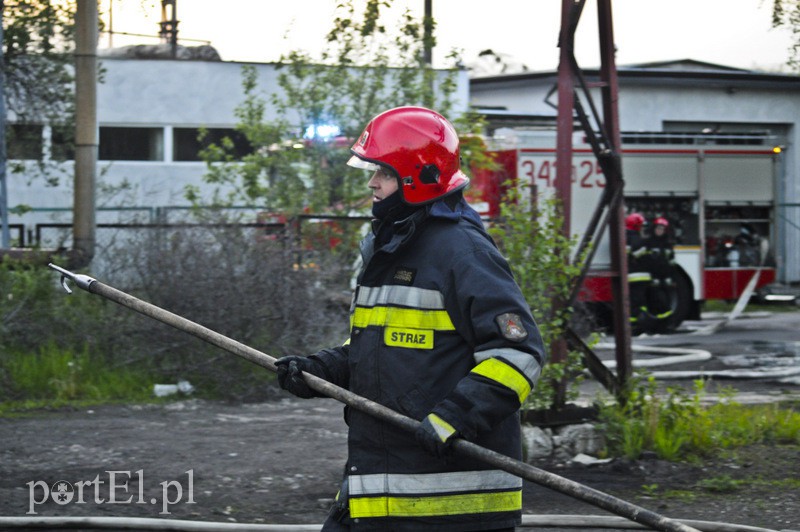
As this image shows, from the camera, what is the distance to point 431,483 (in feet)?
10.5

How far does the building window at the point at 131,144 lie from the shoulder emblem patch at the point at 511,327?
2107 cm

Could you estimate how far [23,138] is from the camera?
1318 centimetres

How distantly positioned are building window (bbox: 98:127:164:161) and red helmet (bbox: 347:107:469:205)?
20.6m

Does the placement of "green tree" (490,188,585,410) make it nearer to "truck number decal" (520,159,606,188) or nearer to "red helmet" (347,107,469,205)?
"red helmet" (347,107,469,205)

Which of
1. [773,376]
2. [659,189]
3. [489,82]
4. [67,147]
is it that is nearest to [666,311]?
[659,189]

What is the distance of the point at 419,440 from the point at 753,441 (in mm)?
5198

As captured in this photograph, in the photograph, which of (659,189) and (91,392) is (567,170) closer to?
(91,392)

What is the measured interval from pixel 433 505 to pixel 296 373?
27.2 inches

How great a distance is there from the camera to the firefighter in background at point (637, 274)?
52.2ft

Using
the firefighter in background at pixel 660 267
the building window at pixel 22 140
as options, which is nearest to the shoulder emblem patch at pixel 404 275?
the building window at pixel 22 140

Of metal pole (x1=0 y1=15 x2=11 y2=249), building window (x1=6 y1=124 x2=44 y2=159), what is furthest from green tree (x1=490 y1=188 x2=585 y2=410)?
building window (x1=6 y1=124 x2=44 y2=159)

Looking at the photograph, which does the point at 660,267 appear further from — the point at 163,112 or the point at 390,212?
the point at 390,212

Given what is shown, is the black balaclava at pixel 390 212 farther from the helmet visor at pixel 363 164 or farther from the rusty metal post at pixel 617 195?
the rusty metal post at pixel 617 195

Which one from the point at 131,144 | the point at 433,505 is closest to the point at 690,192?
the point at 131,144
